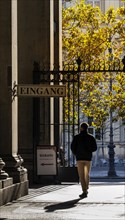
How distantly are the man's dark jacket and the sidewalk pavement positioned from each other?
956mm

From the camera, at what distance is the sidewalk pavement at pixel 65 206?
41.0ft

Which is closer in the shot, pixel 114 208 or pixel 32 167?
pixel 114 208

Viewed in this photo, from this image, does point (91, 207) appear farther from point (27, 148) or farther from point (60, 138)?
point (60, 138)

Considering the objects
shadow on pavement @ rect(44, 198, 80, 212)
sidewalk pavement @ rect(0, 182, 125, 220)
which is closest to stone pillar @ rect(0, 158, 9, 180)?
sidewalk pavement @ rect(0, 182, 125, 220)

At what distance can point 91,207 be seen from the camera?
556 inches

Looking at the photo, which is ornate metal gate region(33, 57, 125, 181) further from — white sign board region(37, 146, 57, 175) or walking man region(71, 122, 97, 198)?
walking man region(71, 122, 97, 198)

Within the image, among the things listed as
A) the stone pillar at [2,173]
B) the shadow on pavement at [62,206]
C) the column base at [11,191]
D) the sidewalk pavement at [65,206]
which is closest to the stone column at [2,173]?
the stone pillar at [2,173]

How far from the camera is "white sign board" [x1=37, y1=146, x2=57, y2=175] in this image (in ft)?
66.8

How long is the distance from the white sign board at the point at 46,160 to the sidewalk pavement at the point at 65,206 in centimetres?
129

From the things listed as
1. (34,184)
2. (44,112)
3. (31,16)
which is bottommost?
(34,184)

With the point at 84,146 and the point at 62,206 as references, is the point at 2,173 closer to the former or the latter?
the point at 62,206

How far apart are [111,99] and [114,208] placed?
2865 centimetres

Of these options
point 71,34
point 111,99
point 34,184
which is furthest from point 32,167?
point 111,99

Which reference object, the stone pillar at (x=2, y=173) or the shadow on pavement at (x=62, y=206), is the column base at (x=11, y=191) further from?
the shadow on pavement at (x=62, y=206)
